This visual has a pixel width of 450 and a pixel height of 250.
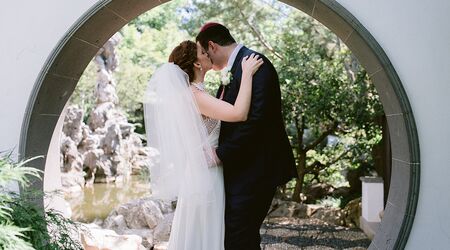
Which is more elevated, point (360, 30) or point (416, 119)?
point (360, 30)

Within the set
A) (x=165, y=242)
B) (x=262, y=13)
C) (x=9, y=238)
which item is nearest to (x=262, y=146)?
(x=9, y=238)

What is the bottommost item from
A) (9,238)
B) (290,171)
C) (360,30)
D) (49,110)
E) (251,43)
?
(9,238)

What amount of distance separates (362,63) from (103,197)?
9319mm

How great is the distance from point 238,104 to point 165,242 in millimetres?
3811

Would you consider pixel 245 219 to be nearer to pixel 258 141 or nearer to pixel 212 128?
pixel 258 141

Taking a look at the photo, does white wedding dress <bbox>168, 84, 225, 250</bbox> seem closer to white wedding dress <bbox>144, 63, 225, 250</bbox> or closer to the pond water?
white wedding dress <bbox>144, 63, 225, 250</bbox>

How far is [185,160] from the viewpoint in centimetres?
264

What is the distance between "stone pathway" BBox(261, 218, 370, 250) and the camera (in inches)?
229

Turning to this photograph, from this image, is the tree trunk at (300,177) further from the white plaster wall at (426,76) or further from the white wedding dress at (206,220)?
the white wedding dress at (206,220)

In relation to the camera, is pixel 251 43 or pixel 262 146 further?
pixel 251 43

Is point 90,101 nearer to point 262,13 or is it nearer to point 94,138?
point 94,138

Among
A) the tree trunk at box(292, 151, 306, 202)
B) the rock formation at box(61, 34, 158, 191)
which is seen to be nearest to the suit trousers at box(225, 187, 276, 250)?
the tree trunk at box(292, 151, 306, 202)

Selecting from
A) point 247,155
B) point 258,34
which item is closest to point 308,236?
point 258,34

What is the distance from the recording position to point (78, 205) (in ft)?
34.3
